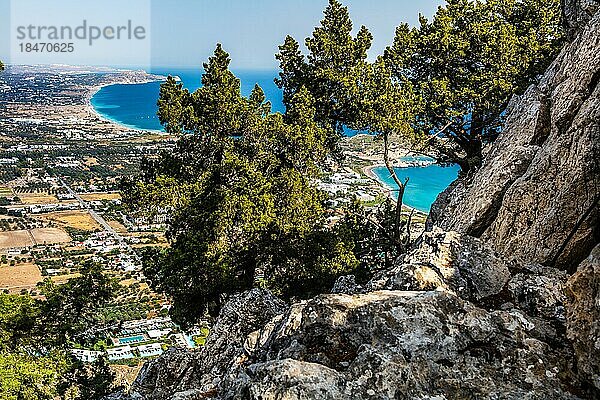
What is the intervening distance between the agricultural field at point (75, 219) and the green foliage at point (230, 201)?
80309mm

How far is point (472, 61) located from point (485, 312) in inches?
660

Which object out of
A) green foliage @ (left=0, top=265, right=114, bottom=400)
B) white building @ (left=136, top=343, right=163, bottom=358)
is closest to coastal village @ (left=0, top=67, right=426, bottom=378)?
white building @ (left=136, top=343, right=163, bottom=358)

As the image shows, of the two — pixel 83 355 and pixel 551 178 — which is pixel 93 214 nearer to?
pixel 83 355

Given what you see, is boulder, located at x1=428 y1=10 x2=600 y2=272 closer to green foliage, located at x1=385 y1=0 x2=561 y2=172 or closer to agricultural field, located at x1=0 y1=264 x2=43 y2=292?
green foliage, located at x1=385 y1=0 x2=561 y2=172

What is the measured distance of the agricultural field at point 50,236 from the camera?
277ft

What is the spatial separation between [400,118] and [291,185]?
4.78m

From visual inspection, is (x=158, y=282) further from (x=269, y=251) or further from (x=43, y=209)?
(x=43, y=209)

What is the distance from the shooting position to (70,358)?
55.0 ft

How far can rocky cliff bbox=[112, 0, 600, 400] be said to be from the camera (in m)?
5.43

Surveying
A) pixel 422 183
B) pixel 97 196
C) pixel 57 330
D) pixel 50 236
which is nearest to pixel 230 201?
pixel 57 330

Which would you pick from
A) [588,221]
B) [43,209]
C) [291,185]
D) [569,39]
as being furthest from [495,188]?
[43,209]

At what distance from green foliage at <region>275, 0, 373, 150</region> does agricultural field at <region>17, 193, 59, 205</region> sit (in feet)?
324

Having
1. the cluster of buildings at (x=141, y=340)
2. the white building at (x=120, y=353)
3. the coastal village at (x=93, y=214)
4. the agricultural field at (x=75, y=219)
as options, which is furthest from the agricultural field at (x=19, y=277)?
the white building at (x=120, y=353)

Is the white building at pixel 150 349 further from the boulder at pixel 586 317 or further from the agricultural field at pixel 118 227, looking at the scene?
the agricultural field at pixel 118 227
